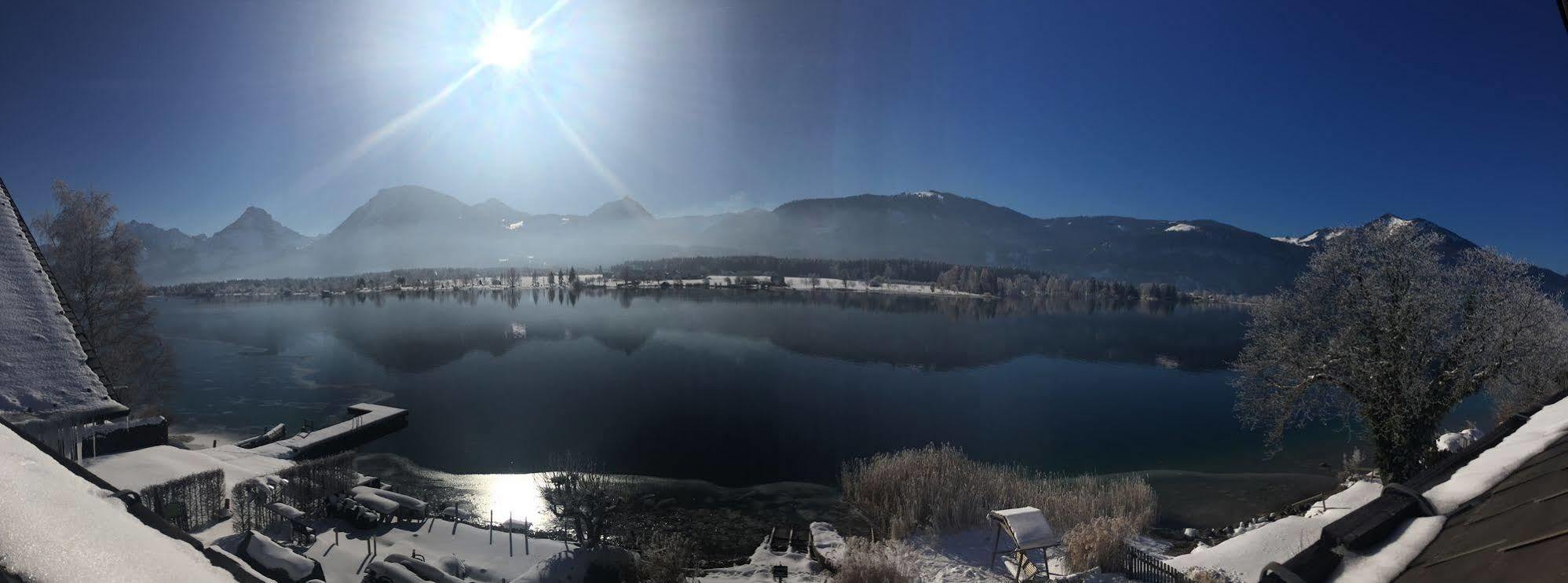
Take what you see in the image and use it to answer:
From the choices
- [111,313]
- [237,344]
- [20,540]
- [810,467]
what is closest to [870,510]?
[810,467]

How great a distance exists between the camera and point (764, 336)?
73.6 meters

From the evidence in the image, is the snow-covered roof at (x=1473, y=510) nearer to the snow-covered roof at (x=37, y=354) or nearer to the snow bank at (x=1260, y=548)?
the snow bank at (x=1260, y=548)

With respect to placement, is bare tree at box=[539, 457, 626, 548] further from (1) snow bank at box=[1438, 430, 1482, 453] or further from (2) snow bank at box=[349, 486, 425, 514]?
(1) snow bank at box=[1438, 430, 1482, 453]

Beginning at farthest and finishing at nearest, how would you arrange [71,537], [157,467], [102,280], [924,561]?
[102,280]
[157,467]
[924,561]
[71,537]

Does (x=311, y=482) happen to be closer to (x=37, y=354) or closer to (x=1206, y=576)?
(x=37, y=354)

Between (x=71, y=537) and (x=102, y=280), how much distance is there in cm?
3416

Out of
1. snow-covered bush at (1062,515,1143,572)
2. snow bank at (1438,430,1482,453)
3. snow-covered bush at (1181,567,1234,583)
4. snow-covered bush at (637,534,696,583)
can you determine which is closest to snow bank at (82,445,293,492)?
snow-covered bush at (637,534,696,583)

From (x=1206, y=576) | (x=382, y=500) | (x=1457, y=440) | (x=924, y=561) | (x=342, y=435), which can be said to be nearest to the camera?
(x=1206, y=576)

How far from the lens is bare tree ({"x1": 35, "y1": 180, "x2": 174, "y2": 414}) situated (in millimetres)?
23469

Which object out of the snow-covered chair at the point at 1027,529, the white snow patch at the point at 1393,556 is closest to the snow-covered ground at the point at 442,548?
the snow-covered chair at the point at 1027,529

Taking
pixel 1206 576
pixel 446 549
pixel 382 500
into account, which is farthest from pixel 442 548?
pixel 1206 576

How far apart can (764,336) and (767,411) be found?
35.6 metres

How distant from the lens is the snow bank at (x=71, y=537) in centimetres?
140

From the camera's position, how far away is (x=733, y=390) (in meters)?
43.7
